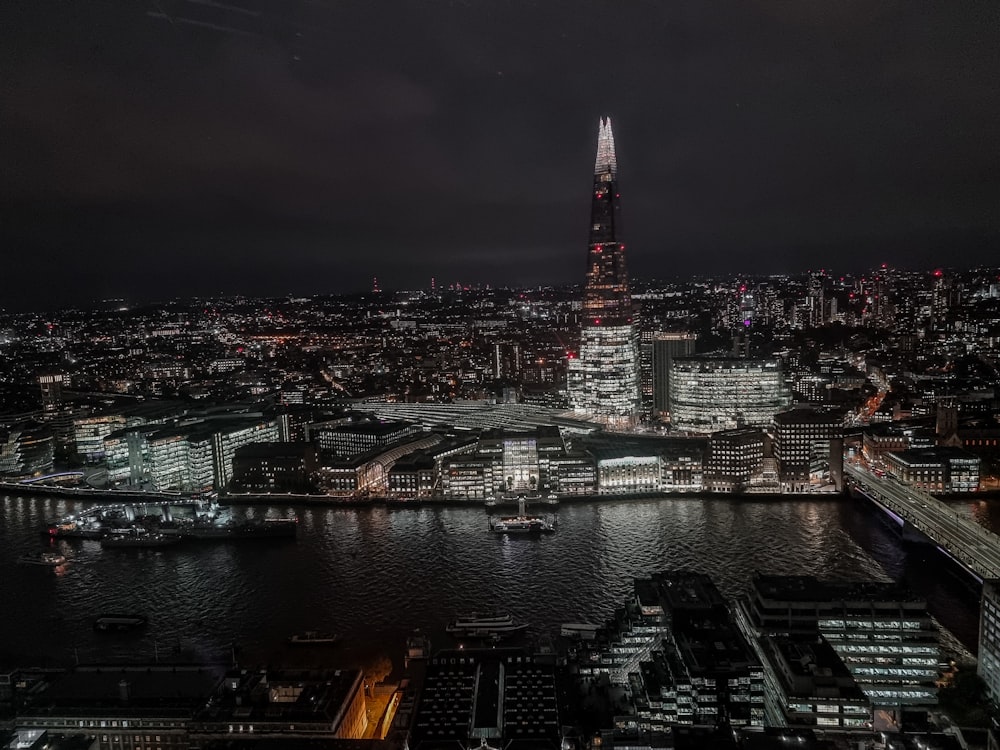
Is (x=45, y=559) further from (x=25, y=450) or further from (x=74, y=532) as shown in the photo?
(x=25, y=450)

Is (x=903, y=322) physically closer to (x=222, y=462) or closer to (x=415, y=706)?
(x=222, y=462)

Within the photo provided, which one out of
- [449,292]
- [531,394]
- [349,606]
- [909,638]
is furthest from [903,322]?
[349,606]

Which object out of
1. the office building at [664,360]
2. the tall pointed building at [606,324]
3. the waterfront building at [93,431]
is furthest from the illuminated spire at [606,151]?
the waterfront building at [93,431]

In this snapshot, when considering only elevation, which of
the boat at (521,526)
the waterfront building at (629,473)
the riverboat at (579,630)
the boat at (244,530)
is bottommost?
the riverboat at (579,630)

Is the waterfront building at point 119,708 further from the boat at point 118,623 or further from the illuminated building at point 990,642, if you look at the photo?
the illuminated building at point 990,642

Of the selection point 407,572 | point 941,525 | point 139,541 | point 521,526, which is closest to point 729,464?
point 941,525

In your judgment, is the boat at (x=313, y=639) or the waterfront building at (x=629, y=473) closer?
the boat at (x=313, y=639)

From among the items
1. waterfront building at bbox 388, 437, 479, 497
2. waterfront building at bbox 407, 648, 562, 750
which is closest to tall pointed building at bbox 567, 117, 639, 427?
waterfront building at bbox 388, 437, 479, 497
